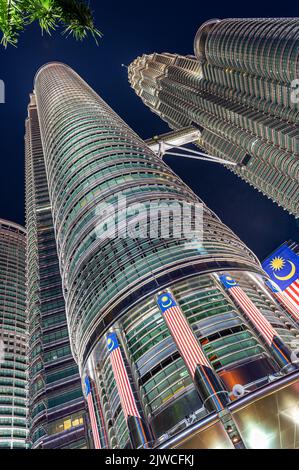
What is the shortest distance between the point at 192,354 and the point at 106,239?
2333 centimetres

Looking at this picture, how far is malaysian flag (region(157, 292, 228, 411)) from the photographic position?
27312 millimetres

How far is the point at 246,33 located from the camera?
116 metres

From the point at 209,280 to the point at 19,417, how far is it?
6631cm

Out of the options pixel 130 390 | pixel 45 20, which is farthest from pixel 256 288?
pixel 45 20

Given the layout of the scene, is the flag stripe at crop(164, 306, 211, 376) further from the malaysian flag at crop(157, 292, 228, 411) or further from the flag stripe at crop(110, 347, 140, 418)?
the flag stripe at crop(110, 347, 140, 418)

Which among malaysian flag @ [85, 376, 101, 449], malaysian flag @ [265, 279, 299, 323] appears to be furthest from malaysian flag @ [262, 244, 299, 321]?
malaysian flag @ [85, 376, 101, 449]

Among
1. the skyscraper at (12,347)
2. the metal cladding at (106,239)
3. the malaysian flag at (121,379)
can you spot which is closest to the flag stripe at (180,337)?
the metal cladding at (106,239)

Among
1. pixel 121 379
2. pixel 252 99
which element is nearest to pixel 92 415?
pixel 121 379

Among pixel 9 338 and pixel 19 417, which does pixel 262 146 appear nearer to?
pixel 9 338

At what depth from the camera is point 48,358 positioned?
67188 millimetres

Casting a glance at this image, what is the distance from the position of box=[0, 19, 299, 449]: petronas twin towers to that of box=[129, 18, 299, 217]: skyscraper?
1.00 metres

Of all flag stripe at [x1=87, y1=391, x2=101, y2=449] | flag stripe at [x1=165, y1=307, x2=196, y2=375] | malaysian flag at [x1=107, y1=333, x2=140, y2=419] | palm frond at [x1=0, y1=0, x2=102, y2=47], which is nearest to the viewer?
palm frond at [x1=0, y1=0, x2=102, y2=47]

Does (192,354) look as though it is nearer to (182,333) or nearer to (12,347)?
(182,333)

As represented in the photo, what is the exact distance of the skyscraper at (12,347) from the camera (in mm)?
82688
